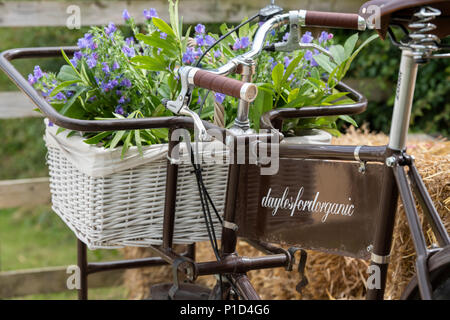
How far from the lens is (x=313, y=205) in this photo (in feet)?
4.51

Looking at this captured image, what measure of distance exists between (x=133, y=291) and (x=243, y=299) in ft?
4.50

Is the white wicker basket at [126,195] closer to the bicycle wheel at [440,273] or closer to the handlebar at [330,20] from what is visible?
the handlebar at [330,20]

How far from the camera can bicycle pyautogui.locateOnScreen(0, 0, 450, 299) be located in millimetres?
1107

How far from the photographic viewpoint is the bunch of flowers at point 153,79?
1.44m

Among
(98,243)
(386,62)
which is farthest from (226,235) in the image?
(386,62)

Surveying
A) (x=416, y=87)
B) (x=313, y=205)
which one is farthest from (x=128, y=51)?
(x=416, y=87)

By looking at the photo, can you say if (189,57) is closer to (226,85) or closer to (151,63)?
(151,63)

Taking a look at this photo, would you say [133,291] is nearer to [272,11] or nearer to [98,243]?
[98,243]

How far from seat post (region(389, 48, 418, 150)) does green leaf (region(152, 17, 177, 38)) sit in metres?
0.52

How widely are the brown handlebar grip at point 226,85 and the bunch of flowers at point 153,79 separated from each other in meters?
0.20

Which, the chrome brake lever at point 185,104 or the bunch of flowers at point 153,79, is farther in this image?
the bunch of flowers at point 153,79

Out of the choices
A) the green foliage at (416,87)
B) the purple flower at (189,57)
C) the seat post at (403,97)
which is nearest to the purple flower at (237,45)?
the purple flower at (189,57)

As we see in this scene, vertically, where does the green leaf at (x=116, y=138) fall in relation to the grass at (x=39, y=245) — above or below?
above

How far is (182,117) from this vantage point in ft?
4.40
